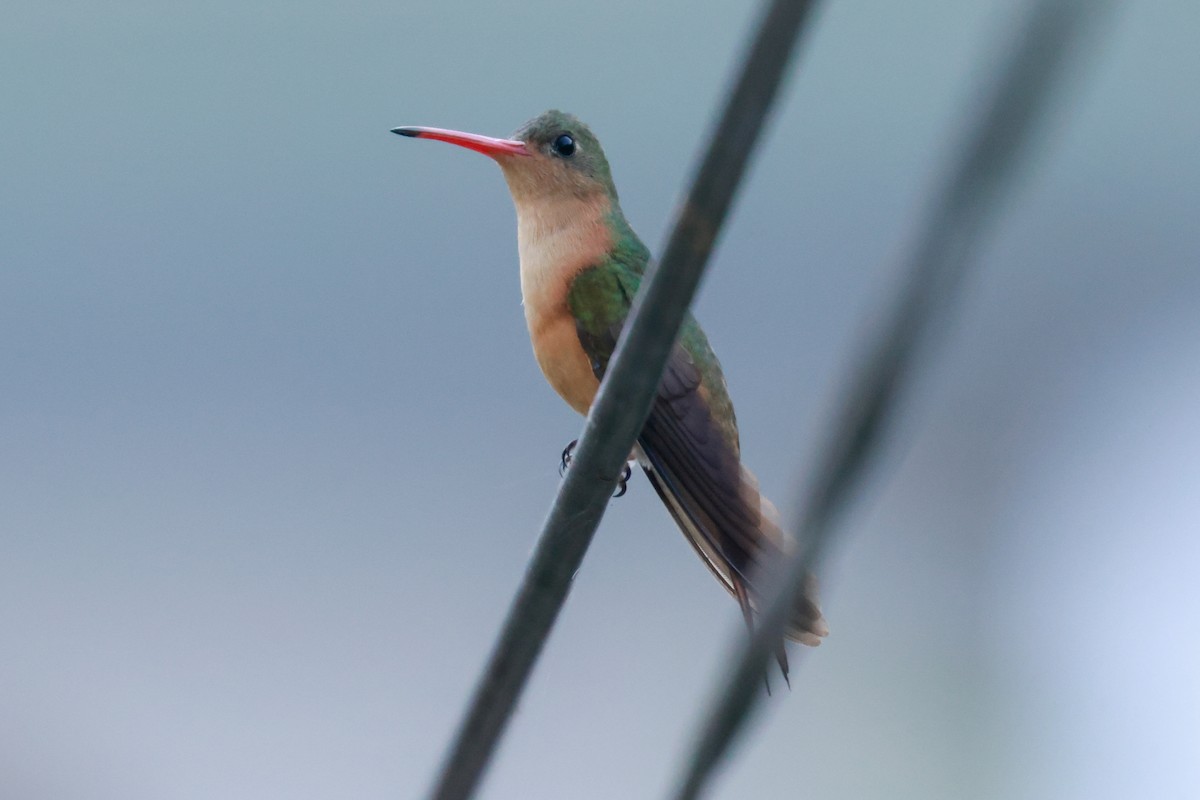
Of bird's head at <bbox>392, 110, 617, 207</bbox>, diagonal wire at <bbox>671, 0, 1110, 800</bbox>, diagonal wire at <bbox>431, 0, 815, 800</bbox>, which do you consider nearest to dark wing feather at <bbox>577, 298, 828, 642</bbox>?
bird's head at <bbox>392, 110, 617, 207</bbox>

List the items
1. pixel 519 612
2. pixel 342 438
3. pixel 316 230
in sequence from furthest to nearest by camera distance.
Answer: pixel 316 230 → pixel 342 438 → pixel 519 612

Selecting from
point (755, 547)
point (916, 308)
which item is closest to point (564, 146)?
point (755, 547)

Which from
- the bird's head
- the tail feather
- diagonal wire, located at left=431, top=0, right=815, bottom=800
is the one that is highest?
diagonal wire, located at left=431, top=0, right=815, bottom=800

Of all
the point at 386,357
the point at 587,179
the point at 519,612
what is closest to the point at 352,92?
the point at 386,357

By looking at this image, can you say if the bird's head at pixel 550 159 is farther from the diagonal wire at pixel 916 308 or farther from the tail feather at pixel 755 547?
the diagonal wire at pixel 916 308

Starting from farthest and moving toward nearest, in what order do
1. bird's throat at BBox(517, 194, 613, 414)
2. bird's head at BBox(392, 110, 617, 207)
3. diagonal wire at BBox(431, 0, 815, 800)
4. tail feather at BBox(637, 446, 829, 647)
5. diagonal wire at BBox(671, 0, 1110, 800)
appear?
bird's head at BBox(392, 110, 617, 207), bird's throat at BBox(517, 194, 613, 414), tail feather at BBox(637, 446, 829, 647), diagonal wire at BBox(431, 0, 815, 800), diagonal wire at BBox(671, 0, 1110, 800)

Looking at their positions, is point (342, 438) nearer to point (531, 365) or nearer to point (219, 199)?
point (531, 365)

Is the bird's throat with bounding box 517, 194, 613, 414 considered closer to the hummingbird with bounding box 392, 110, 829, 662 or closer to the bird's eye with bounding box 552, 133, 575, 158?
the hummingbird with bounding box 392, 110, 829, 662

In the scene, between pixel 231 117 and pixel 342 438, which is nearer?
pixel 342 438
